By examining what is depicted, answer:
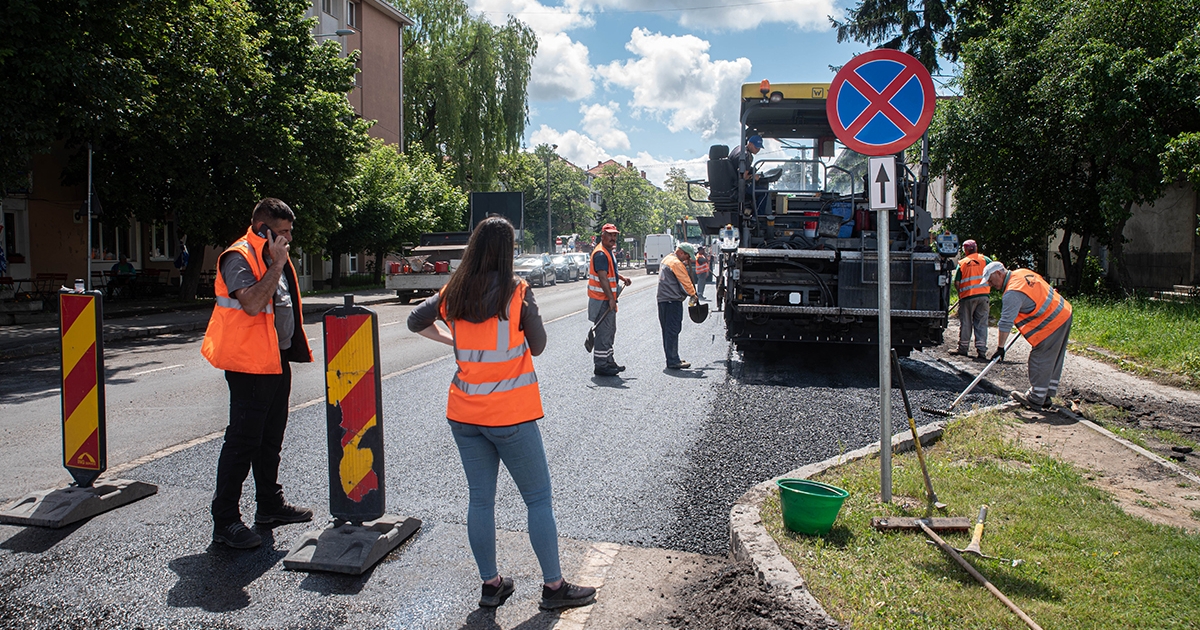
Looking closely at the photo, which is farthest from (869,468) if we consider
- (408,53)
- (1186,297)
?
Result: (408,53)

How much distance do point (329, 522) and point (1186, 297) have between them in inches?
711

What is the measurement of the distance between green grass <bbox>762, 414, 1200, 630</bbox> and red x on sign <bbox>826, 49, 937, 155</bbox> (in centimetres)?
207

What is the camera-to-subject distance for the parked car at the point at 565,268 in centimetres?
4025

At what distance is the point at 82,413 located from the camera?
4543mm

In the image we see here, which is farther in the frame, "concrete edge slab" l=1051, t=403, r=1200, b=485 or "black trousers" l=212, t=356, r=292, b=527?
"concrete edge slab" l=1051, t=403, r=1200, b=485

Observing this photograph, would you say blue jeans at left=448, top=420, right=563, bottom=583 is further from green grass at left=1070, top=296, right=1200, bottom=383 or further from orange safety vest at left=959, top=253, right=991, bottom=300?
orange safety vest at left=959, top=253, right=991, bottom=300

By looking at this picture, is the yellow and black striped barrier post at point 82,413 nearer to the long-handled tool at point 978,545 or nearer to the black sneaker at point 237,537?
the black sneaker at point 237,537

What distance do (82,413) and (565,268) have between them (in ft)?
120

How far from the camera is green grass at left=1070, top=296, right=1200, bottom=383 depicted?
10.2 metres

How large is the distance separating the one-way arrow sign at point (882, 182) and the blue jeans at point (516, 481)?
2505 millimetres

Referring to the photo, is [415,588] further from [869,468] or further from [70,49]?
[70,49]

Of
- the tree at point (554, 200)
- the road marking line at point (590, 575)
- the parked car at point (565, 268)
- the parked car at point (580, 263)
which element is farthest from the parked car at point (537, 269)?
the tree at point (554, 200)

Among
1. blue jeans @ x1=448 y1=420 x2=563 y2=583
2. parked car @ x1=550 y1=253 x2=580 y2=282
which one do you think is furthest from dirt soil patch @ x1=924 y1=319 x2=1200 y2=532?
parked car @ x1=550 y1=253 x2=580 y2=282

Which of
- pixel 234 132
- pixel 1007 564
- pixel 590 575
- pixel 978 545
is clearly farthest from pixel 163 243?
pixel 1007 564
